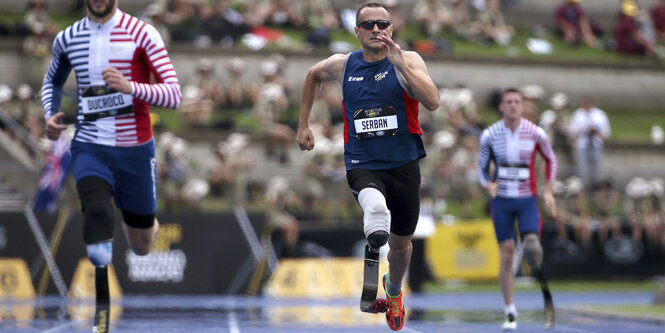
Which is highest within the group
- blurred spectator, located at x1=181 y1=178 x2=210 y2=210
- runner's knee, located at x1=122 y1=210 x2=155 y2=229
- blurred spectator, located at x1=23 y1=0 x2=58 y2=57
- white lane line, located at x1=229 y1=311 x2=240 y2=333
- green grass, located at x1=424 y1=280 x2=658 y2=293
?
blurred spectator, located at x1=23 y1=0 x2=58 y2=57

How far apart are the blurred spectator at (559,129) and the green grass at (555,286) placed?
169 inches

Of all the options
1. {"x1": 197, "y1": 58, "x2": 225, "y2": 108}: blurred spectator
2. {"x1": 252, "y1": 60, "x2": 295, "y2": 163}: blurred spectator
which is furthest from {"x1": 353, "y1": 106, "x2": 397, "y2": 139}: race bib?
{"x1": 197, "y1": 58, "x2": 225, "y2": 108}: blurred spectator

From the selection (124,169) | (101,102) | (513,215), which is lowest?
(513,215)

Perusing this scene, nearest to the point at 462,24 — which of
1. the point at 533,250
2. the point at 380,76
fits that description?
the point at 533,250

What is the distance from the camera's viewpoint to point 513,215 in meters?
12.9

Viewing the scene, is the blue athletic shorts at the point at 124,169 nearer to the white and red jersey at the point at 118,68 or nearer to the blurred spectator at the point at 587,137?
the white and red jersey at the point at 118,68

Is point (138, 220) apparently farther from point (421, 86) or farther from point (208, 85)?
point (208, 85)

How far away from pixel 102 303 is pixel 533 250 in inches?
244

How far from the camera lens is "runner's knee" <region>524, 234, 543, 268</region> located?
12438mm

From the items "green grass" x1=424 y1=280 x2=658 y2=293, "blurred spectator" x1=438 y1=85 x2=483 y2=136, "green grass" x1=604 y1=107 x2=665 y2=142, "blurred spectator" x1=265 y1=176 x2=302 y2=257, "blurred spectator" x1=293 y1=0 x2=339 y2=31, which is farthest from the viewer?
"green grass" x1=604 y1=107 x2=665 y2=142

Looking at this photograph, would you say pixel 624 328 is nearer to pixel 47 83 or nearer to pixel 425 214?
pixel 47 83

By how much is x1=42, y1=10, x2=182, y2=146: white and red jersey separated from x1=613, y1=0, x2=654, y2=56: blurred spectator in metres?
27.9

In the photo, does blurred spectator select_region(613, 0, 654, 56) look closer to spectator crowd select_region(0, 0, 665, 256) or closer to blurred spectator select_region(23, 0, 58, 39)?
spectator crowd select_region(0, 0, 665, 256)

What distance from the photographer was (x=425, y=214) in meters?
21.3
